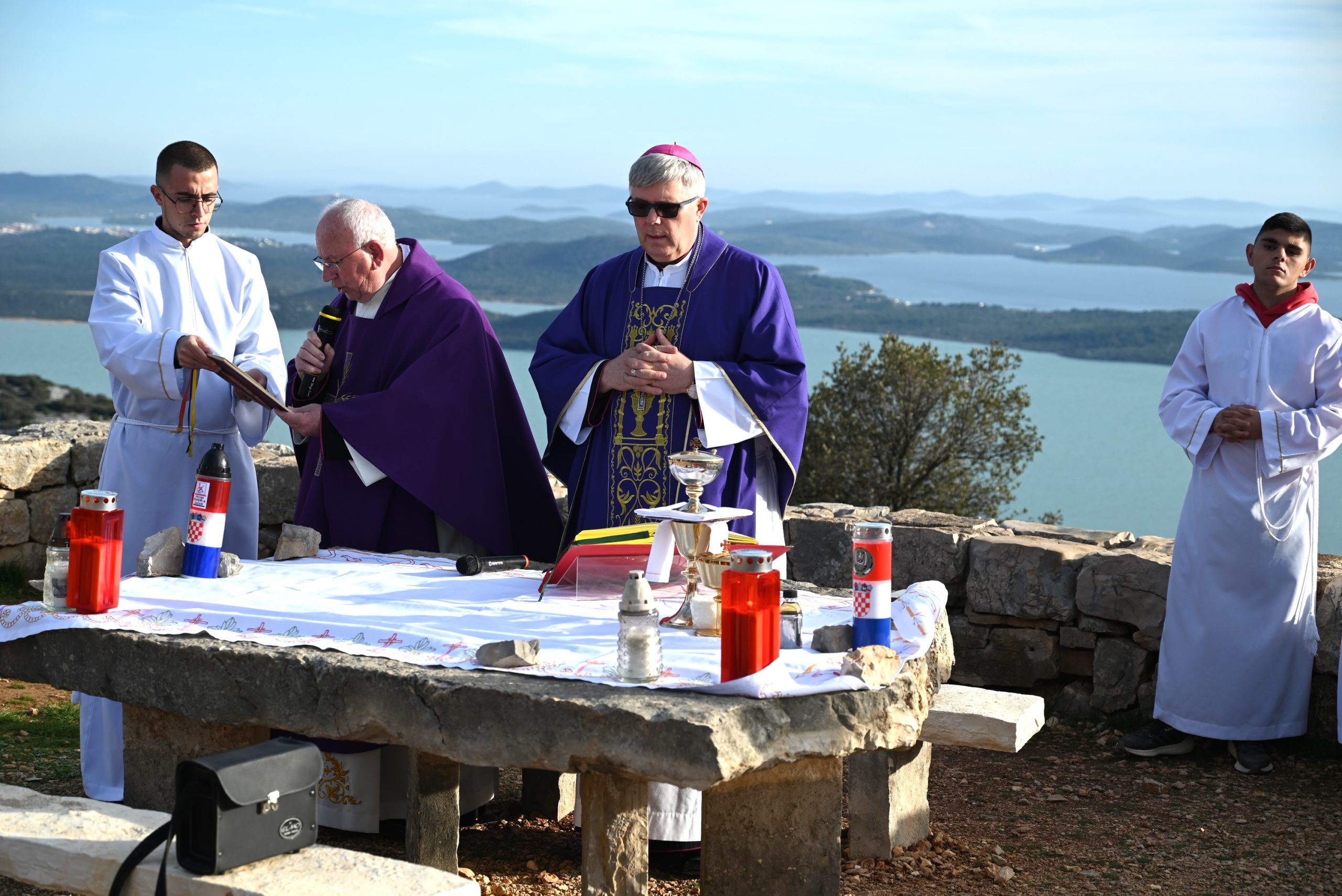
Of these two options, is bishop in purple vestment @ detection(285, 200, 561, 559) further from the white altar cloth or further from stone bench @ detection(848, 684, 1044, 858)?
stone bench @ detection(848, 684, 1044, 858)

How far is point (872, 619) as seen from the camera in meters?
3.01

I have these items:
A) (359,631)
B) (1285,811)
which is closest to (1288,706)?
(1285,811)

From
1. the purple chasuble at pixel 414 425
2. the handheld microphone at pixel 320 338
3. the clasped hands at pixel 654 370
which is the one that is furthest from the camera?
the handheld microphone at pixel 320 338

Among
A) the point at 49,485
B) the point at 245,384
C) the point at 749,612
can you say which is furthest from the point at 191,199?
the point at 49,485

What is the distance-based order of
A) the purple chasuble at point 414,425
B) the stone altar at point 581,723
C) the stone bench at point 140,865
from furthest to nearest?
1. the purple chasuble at point 414,425
2. the stone altar at point 581,723
3. the stone bench at point 140,865

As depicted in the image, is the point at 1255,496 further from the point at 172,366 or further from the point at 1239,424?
the point at 172,366

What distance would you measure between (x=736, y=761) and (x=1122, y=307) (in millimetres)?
27496

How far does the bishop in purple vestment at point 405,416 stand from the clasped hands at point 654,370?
2.03 ft

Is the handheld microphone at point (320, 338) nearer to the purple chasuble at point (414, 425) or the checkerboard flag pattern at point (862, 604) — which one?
the purple chasuble at point (414, 425)

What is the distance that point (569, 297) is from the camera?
1878cm

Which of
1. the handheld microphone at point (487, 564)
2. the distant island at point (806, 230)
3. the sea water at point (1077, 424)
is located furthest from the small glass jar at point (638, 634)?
the distant island at point (806, 230)

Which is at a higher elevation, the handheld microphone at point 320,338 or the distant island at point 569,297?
the distant island at point 569,297

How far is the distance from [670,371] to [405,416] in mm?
975

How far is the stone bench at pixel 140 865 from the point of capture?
2.51 meters
